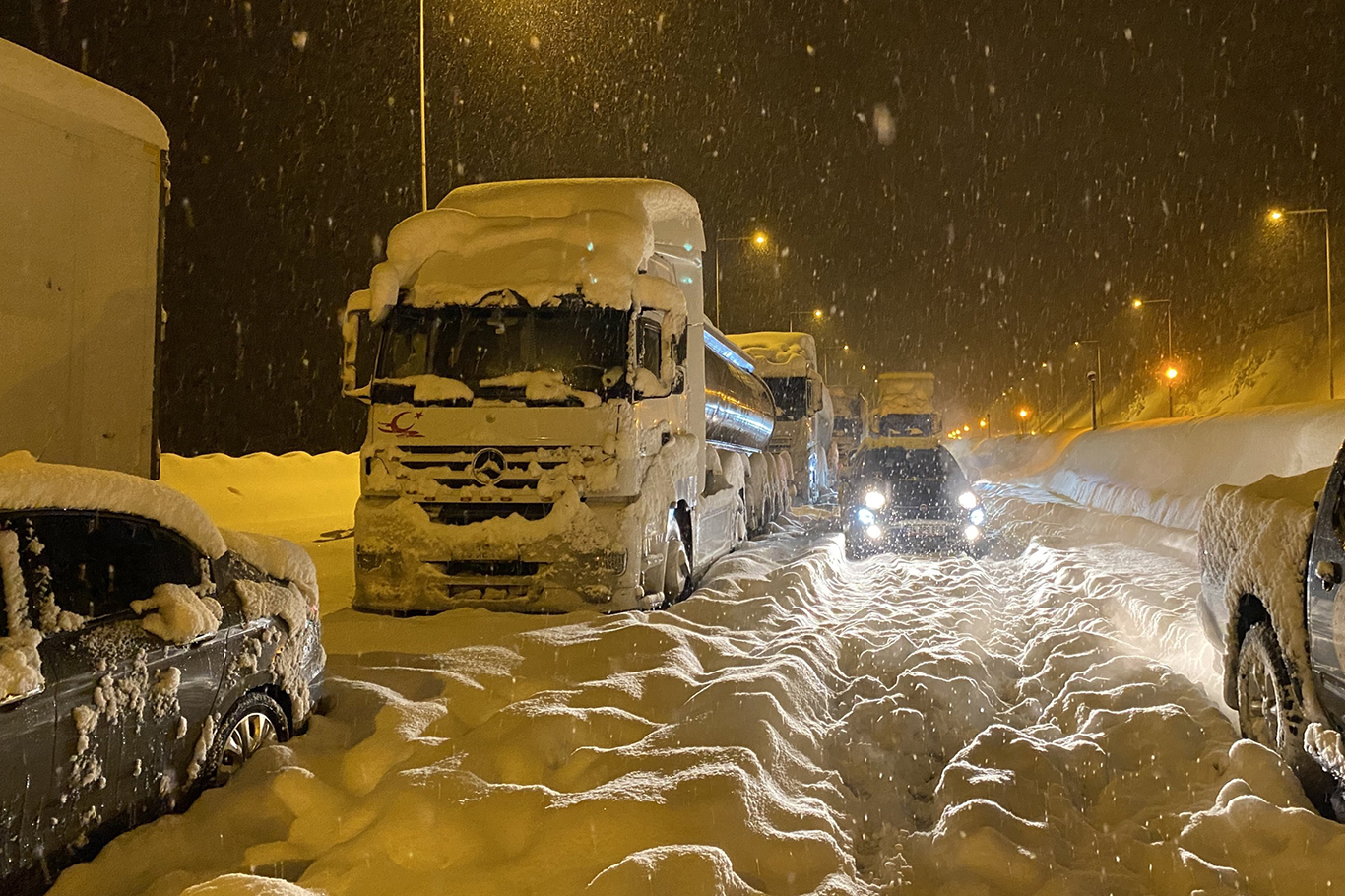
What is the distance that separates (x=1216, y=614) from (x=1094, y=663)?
164cm

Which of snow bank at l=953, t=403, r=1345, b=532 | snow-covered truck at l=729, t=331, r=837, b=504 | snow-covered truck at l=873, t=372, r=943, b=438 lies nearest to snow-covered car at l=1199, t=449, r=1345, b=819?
snow bank at l=953, t=403, r=1345, b=532

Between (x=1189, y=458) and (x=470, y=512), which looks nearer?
(x=470, y=512)

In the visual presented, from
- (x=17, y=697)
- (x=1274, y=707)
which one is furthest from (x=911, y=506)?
(x=17, y=697)

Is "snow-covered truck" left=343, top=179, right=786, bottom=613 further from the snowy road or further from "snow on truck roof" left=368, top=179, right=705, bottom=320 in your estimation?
the snowy road

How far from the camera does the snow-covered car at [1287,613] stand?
13.6ft

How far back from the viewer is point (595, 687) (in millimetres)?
6113

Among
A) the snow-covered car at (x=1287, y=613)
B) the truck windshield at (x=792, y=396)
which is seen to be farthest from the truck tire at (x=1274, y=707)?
the truck windshield at (x=792, y=396)

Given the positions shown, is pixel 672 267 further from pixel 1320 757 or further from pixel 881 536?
pixel 1320 757

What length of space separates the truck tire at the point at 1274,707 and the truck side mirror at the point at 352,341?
7336 mm

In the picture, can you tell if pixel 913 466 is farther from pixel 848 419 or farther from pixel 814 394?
pixel 848 419

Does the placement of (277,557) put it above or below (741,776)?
above

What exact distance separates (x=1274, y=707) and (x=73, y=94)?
27.3 ft

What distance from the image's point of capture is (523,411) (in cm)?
862

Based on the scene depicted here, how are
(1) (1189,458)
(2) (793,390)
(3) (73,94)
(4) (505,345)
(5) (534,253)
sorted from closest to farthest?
(3) (73,94) < (4) (505,345) < (5) (534,253) < (1) (1189,458) < (2) (793,390)
